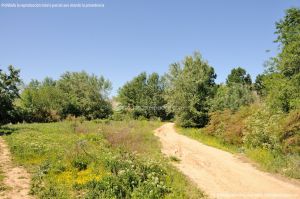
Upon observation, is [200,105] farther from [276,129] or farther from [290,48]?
[276,129]

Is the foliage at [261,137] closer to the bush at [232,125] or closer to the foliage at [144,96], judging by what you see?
the bush at [232,125]

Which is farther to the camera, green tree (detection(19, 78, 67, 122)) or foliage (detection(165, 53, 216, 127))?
green tree (detection(19, 78, 67, 122))

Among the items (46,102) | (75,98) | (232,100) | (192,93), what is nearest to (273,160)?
(232,100)

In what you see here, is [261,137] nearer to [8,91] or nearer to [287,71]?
[287,71]

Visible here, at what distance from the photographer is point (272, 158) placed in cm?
1429

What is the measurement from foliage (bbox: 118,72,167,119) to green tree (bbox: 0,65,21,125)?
25.3 meters

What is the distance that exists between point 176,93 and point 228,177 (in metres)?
21.7

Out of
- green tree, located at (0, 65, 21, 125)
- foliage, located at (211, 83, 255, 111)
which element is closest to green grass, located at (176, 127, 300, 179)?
foliage, located at (211, 83, 255, 111)

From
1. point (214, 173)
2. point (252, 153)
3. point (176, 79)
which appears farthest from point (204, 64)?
point (214, 173)

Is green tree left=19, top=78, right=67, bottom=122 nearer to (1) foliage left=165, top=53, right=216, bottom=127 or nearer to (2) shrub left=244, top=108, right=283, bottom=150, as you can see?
(1) foliage left=165, top=53, right=216, bottom=127

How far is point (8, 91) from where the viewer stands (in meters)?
38.2

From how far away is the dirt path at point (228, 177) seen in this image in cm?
988

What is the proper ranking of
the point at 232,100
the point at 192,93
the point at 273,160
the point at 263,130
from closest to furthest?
the point at 273,160
the point at 263,130
the point at 232,100
the point at 192,93

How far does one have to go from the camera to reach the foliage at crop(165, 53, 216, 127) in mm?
32156
